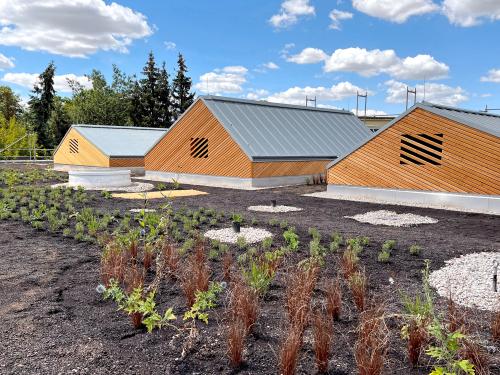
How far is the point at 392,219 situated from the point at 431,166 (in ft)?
13.3

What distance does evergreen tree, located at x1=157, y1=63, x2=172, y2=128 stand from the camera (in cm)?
5631

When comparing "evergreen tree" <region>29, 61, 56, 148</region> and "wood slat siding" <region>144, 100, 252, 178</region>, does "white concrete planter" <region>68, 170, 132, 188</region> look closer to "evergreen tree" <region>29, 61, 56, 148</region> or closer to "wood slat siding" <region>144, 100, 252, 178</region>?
"wood slat siding" <region>144, 100, 252, 178</region>

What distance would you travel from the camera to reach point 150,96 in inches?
2191

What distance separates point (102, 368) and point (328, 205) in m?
11.8

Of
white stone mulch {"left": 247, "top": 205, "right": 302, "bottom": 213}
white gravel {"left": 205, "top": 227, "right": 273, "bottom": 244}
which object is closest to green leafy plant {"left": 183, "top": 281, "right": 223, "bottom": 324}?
white gravel {"left": 205, "top": 227, "right": 273, "bottom": 244}

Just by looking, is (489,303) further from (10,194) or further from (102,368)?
(10,194)

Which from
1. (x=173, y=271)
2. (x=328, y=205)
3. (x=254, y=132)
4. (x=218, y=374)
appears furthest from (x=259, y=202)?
(x=218, y=374)

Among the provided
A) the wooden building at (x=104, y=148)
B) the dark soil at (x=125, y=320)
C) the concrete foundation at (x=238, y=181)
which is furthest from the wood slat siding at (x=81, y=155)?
the dark soil at (x=125, y=320)

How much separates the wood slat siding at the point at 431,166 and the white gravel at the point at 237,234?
7.93 metres

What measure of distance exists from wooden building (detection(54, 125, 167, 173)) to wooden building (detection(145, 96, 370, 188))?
367cm

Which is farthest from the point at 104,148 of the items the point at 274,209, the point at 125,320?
the point at 125,320

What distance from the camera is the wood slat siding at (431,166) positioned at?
13742 millimetres

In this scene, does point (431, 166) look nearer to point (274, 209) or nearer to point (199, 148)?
point (274, 209)

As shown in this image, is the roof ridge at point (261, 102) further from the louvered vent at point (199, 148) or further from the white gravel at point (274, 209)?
the white gravel at point (274, 209)
